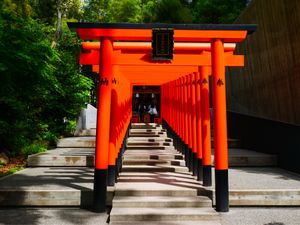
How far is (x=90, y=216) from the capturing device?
5316 mm

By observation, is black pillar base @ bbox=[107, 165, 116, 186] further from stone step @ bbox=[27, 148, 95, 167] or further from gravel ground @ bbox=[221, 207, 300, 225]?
stone step @ bbox=[27, 148, 95, 167]

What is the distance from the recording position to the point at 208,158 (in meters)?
6.49

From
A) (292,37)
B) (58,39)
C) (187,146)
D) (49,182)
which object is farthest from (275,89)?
(58,39)

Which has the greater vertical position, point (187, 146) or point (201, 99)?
point (201, 99)

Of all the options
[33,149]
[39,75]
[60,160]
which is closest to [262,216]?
[60,160]

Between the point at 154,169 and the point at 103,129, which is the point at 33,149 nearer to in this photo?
the point at 154,169

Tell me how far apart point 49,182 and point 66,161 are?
2.38 metres

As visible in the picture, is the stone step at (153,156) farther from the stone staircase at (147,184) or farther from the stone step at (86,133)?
the stone step at (86,133)

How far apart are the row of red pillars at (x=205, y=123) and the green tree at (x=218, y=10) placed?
18.6 metres

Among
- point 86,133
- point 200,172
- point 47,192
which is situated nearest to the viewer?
point 47,192

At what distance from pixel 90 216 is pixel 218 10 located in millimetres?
24951

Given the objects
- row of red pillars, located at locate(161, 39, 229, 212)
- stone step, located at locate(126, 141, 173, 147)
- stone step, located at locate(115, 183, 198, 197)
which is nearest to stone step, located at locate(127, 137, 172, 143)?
stone step, located at locate(126, 141, 173, 147)

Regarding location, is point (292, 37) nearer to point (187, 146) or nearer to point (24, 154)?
point (187, 146)

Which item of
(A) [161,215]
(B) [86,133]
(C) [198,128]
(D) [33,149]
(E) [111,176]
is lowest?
(A) [161,215]
